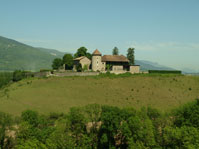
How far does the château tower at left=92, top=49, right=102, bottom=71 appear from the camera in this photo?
83.4 m

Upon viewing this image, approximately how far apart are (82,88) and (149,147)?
3934cm

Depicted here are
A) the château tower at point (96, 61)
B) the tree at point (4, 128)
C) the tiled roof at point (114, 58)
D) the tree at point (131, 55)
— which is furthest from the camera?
the tree at point (131, 55)

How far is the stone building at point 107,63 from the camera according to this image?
8362 centimetres

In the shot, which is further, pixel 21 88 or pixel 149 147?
pixel 21 88

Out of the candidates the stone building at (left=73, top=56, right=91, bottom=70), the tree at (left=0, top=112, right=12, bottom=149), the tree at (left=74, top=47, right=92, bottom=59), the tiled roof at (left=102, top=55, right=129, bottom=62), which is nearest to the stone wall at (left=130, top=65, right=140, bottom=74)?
the tiled roof at (left=102, top=55, right=129, bottom=62)

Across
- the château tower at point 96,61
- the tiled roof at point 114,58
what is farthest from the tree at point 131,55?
the château tower at point 96,61

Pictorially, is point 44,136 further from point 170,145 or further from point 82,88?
point 82,88

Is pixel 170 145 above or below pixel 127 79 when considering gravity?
below

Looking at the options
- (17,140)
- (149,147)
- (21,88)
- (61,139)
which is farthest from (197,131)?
(21,88)

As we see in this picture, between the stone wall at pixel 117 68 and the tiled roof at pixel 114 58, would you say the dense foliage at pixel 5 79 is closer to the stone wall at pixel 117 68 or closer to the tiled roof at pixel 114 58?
the tiled roof at pixel 114 58

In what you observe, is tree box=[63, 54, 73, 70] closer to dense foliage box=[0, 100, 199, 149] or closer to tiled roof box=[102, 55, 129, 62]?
tiled roof box=[102, 55, 129, 62]

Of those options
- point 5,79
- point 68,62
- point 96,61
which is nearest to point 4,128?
point 96,61

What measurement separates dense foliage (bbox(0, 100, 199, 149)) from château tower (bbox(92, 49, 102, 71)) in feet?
160

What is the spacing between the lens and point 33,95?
60.2 meters
